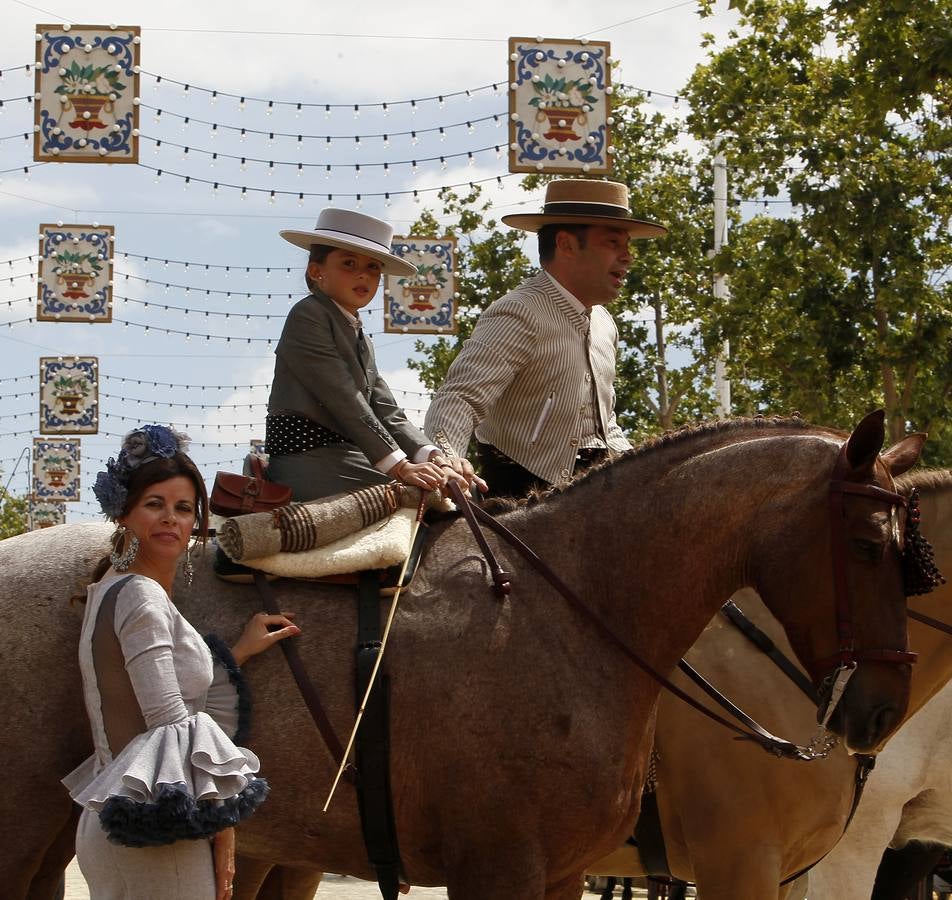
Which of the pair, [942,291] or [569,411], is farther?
[942,291]

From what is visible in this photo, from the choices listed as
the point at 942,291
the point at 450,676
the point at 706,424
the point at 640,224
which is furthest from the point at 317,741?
the point at 942,291

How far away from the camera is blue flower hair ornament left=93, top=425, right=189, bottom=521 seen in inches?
161

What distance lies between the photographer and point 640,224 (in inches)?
254

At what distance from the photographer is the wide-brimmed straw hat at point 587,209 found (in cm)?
637

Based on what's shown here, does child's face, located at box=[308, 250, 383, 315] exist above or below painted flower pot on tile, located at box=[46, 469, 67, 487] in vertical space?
above

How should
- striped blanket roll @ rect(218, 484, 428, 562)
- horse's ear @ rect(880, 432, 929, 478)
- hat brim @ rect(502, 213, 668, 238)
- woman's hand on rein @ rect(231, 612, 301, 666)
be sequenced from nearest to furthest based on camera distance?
woman's hand on rein @ rect(231, 612, 301, 666) → striped blanket roll @ rect(218, 484, 428, 562) → horse's ear @ rect(880, 432, 929, 478) → hat brim @ rect(502, 213, 668, 238)

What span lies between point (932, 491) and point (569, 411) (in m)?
1.65

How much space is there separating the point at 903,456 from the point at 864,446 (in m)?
0.49

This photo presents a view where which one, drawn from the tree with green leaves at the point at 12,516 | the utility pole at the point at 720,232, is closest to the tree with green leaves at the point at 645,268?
the utility pole at the point at 720,232

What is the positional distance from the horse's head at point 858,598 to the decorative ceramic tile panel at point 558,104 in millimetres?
10494

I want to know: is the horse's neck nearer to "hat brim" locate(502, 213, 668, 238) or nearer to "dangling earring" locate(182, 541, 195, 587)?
"dangling earring" locate(182, 541, 195, 587)

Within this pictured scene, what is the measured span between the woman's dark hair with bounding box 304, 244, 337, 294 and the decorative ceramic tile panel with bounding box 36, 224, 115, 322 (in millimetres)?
14945

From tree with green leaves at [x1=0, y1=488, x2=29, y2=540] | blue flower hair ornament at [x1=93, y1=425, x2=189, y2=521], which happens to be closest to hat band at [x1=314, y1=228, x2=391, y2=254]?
blue flower hair ornament at [x1=93, y1=425, x2=189, y2=521]

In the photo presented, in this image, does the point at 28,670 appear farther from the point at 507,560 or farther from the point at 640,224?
the point at 640,224
